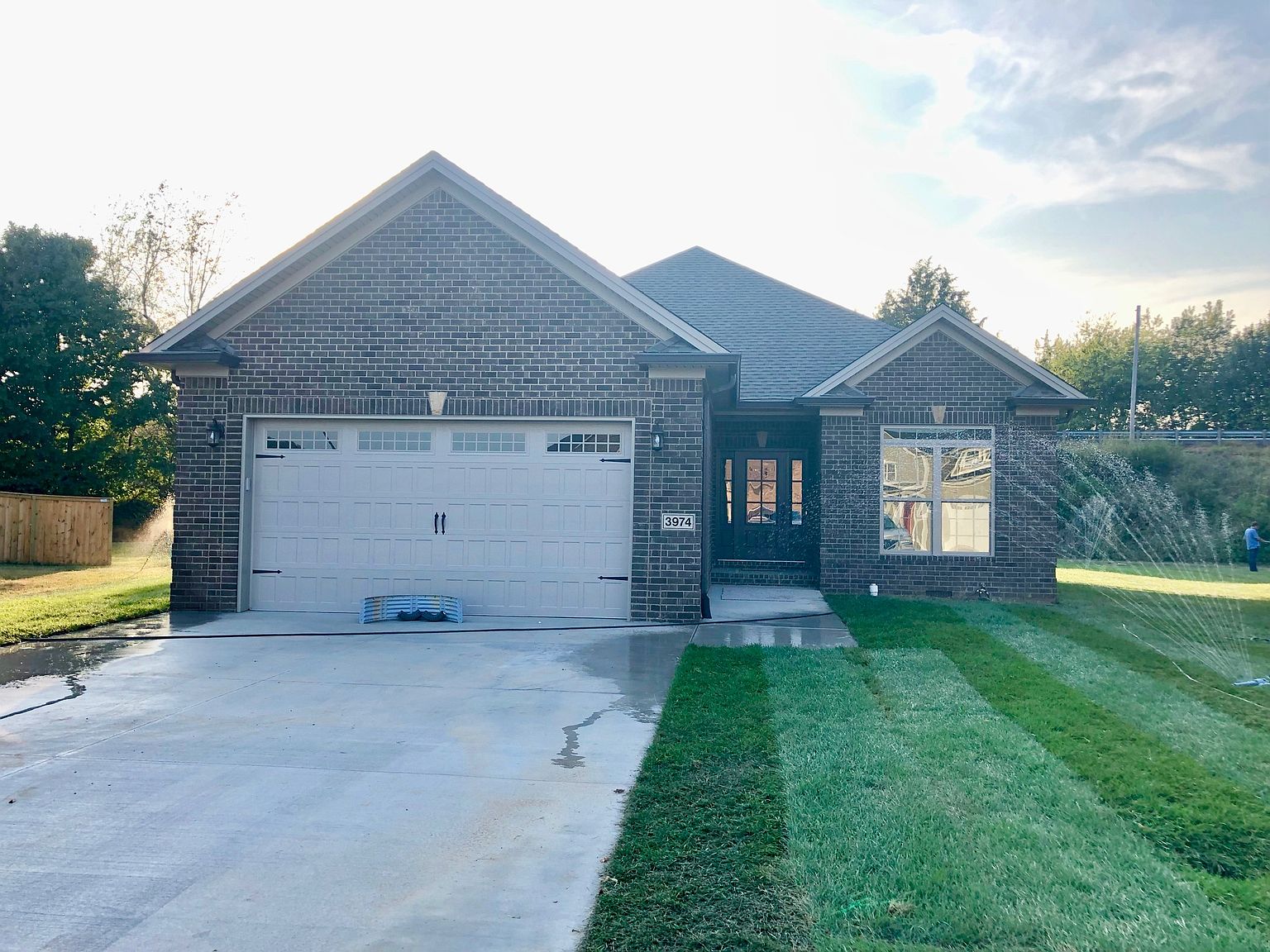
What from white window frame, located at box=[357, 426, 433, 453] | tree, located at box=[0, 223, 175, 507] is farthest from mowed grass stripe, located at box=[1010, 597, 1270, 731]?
tree, located at box=[0, 223, 175, 507]

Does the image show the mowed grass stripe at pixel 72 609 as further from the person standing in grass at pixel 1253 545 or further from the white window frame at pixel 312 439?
the person standing in grass at pixel 1253 545

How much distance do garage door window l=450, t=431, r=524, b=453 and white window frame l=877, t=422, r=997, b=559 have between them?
611cm

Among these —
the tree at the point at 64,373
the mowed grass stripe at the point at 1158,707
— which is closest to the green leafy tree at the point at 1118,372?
the mowed grass stripe at the point at 1158,707

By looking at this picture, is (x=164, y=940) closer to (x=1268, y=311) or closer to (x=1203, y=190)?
(x=1203, y=190)

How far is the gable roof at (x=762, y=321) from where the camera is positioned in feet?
54.2

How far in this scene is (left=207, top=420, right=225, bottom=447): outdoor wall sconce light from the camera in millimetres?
11758

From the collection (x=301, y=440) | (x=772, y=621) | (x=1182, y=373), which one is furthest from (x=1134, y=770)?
(x=1182, y=373)

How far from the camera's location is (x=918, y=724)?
21.5 feet

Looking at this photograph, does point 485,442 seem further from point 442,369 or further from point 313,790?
point 313,790

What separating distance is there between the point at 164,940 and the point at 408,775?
2.07 metres

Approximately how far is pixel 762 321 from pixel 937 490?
19.3 feet

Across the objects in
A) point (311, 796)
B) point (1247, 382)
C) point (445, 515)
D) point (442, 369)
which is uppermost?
point (1247, 382)

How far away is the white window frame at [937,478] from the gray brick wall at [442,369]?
176 inches

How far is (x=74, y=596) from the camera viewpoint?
14.3 m
